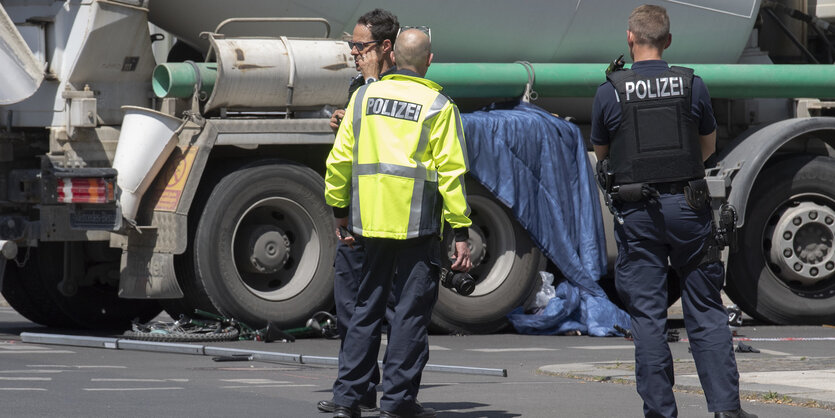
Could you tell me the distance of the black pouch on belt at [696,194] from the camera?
585 centimetres

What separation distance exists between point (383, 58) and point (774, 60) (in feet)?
21.8

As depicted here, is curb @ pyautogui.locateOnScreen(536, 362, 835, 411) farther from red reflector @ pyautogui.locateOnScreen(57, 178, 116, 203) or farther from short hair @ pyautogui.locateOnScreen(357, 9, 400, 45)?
red reflector @ pyautogui.locateOnScreen(57, 178, 116, 203)

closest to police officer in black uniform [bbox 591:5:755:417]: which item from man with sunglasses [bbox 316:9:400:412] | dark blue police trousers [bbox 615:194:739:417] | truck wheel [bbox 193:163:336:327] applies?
dark blue police trousers [bbox 615:194:739:417]

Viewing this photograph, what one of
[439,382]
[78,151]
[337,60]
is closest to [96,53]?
[78,151]

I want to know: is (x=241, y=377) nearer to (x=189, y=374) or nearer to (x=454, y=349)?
(x=189, y=374)

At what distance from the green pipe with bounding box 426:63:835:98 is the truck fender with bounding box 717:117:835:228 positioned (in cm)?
31

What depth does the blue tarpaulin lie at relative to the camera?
10828 mm

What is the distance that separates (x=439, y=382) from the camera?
760cm

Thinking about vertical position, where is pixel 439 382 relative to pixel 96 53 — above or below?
below

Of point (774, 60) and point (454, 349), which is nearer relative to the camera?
point (454, 349)

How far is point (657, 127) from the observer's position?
5836mm

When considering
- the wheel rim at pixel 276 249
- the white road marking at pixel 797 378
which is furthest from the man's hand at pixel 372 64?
the wheel rim at pixel 276 249

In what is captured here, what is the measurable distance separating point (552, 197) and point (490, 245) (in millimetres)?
559

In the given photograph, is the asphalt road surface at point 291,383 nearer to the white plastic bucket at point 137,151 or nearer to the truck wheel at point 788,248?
the white plastic bucket at point 137,151
